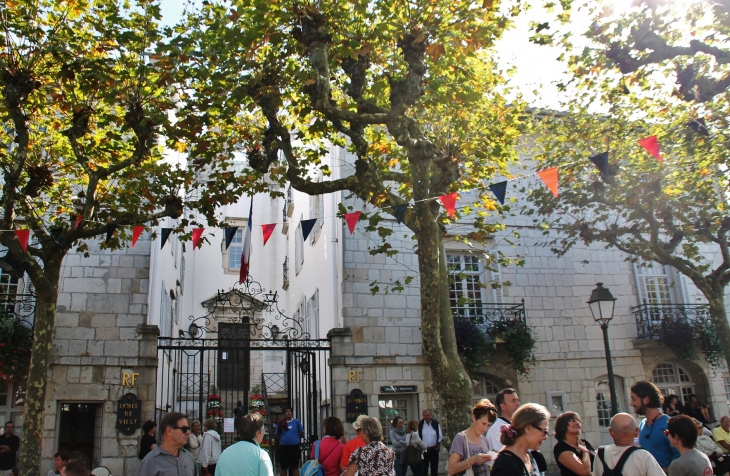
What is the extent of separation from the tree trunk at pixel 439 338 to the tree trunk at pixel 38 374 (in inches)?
202

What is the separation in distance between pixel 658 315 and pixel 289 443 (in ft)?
32.9

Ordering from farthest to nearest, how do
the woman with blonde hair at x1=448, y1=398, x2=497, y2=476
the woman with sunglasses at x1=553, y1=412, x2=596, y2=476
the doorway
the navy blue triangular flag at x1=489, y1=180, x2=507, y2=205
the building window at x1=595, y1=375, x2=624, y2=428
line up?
the building window at x1=595, y1=375, x2=624, y2=428
the doorway
the navy blue triangular flag at x1=489, y1=180, x2=507, y2=205
the woman with blonde hair at x1=448, y1=398, x2=497, y2=476
the woman with sunglasses at x1=553, y1=412, x2=596, y2=476

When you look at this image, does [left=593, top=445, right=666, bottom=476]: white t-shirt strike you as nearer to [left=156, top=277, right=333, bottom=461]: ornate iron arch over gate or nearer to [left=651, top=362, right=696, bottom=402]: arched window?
[left=156, top=277, right=333, bottom=461]: ornate iron arch over gate

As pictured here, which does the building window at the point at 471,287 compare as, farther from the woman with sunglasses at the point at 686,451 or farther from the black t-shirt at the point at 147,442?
the woman with sunglasses at the point at 686,451

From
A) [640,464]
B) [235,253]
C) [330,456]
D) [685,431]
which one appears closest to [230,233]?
[330,456]

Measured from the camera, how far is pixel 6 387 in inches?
526

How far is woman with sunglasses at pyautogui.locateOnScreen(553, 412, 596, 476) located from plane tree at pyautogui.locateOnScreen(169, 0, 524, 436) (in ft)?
11.1

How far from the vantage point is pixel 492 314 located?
15.6 m

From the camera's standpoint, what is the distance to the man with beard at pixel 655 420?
6195mm

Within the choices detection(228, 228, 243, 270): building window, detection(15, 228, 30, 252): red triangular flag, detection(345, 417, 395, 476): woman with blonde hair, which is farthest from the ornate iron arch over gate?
detection(345, 417, 395, 476): woman with blonde hair

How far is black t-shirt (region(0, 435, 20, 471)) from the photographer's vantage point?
11.7 metres

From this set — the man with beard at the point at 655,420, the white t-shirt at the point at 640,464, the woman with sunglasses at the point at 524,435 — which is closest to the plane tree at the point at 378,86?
the man with beard at the point at 655,420

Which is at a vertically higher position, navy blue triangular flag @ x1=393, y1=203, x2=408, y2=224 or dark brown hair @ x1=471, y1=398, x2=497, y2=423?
navy blue triangular flag @ x1=393, y1=203, x2=408, y2=224

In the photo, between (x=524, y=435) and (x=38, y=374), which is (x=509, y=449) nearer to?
(x=524, y=435)
